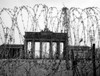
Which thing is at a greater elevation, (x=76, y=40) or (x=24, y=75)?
(x=76, y=40)

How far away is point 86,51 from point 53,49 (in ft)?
3.72

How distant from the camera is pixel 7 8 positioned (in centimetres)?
447

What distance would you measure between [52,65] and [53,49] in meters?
0.71

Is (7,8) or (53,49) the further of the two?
(53,49)

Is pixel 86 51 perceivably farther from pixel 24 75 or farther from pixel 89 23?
pixel 24 75

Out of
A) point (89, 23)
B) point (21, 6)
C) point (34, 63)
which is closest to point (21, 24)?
point (21, 6)

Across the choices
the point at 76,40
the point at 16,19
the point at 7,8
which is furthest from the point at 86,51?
the point at 7,8

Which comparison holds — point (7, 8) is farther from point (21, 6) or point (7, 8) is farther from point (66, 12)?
point (66, 12)

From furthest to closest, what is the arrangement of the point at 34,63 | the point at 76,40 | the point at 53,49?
the point at 53,49 → the point at 34,63 → the point at 76,40

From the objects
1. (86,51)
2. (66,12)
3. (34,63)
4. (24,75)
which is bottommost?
(24,75)

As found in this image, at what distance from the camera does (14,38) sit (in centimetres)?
450

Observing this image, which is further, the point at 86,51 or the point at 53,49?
the point at 53,49

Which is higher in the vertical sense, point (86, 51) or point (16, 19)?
point (16, 19)

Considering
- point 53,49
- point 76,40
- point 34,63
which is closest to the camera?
point 76,40
